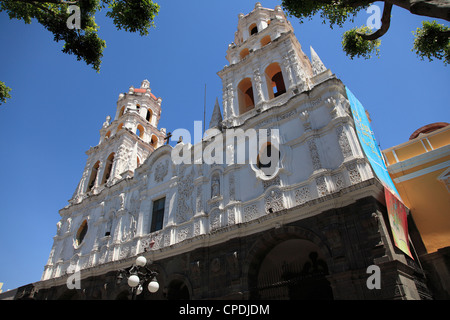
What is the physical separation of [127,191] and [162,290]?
7.19m

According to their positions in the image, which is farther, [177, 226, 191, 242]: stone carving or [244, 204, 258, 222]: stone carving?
[177, 226, 191, 242]: stone carving

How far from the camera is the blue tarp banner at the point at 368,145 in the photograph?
9992 mm

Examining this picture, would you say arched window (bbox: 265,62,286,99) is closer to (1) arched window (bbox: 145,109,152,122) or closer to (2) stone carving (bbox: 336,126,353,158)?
(2) stone carving (bbox: 336,126,353,158)

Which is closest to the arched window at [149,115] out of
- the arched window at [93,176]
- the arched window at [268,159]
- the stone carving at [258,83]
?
the arched window at [93,176]

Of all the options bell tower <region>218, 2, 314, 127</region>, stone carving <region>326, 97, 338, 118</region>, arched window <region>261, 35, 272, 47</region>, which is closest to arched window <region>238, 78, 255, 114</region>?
bell tower <region>218, 2, 314, 127</region>

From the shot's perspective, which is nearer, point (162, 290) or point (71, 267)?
point (162, 290)

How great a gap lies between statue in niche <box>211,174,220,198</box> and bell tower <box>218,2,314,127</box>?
3105mm

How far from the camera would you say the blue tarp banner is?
32.8ft

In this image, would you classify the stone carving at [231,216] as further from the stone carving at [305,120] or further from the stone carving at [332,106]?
the stone carving at [332,106]

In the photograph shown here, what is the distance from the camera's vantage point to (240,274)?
33.5ft

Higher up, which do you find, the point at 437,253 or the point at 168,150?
the point at 168,150

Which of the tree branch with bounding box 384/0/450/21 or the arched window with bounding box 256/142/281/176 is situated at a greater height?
the arched window with bounding box 256/142/281/176
